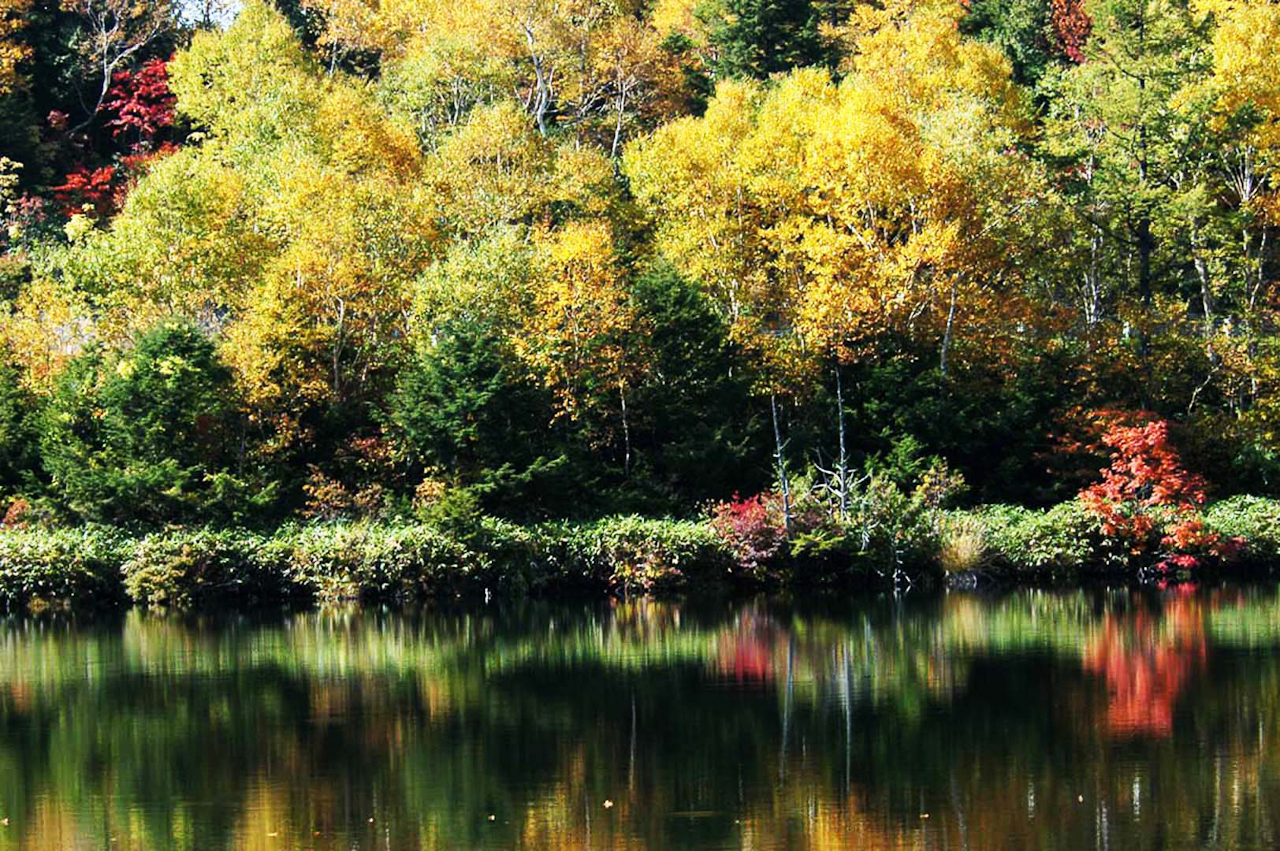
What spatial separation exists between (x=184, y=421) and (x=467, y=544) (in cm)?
663

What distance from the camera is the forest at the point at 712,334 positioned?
32.2 meters

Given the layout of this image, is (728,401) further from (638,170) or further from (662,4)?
(662,4)

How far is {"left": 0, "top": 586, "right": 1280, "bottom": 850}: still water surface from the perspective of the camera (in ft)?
41.8

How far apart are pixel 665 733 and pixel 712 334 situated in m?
19.8

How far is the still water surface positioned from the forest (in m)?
5.30

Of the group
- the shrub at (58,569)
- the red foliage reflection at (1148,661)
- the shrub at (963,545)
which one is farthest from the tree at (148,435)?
the red foliage reflection at (1148,661)

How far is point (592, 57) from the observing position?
163ft

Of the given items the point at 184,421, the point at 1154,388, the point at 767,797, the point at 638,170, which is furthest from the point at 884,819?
the point at 638,170

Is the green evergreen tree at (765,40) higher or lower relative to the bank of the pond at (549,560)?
higher

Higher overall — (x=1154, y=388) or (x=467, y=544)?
(x=1154, y=388)

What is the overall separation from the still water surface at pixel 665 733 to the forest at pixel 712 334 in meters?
5.30

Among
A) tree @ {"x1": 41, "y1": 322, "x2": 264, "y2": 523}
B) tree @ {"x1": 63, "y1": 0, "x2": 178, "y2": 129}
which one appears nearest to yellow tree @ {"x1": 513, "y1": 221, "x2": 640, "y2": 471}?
tree @ {"x1": 41, "y1": 322, "x2": 264, "y2": 523}

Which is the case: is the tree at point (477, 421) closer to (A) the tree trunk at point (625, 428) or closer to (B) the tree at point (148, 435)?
(A) the tree trunk at point (625, 428)

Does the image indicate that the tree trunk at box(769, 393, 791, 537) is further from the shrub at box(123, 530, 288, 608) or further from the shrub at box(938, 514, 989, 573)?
the shrub at box(123, 530, 288, 608)
